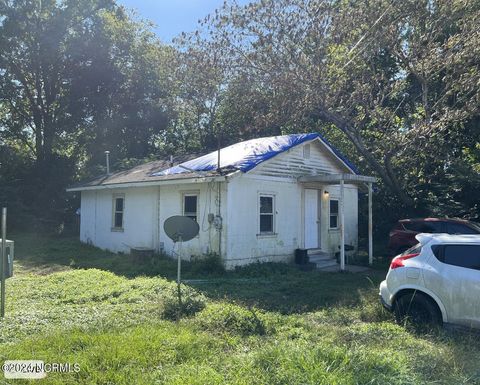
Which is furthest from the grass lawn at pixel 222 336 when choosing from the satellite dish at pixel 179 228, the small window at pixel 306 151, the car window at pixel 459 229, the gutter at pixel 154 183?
the small window at pixel 306 151

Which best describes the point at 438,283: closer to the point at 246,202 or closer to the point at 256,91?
the point at 246,202

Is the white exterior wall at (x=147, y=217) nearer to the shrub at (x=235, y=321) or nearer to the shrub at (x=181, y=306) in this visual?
the shrub at (x=181, y=306)

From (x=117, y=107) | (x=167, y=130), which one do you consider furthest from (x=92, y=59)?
(x=167, y=130)

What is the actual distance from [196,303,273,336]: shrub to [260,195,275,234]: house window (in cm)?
655

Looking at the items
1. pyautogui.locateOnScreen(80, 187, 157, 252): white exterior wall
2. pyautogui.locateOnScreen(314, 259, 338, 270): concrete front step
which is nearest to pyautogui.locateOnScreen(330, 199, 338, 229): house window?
pyautogui.locateOnScreen(314, 259, 338, 270): concrete front step

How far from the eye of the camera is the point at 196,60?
689 inches

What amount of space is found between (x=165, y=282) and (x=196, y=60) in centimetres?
1025

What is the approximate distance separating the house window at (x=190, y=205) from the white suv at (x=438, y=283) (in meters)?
7.61

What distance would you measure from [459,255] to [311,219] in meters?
8.96

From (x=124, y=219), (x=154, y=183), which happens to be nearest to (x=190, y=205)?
(x=154, y=183)

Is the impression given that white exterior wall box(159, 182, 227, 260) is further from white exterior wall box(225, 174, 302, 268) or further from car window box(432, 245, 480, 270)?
car window box(432, 245, 480, 270)

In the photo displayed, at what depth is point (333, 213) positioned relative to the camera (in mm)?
17047

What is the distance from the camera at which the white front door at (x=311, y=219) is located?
15.4m

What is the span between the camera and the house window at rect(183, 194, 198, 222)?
13.8 meters
